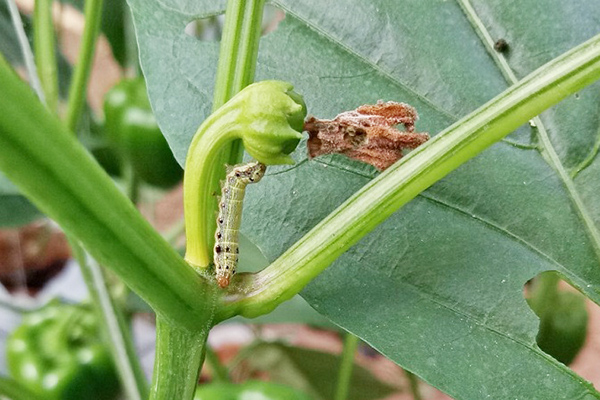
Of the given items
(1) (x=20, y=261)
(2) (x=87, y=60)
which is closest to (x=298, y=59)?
(2) (x=87, y=60)

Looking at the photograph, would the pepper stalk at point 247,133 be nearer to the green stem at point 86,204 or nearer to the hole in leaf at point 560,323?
the green stem at point 86,204

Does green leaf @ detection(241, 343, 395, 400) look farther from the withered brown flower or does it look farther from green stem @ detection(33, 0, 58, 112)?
the withered brown flower

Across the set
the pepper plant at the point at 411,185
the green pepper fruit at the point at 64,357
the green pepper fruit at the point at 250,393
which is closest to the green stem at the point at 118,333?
the green pepper fruit at the point at 250,393

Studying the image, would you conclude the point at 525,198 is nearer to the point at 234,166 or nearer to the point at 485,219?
the point at 485,219

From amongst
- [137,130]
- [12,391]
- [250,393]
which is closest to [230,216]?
[12,391]

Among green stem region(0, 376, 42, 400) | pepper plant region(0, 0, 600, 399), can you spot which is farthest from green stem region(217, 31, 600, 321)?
green stem region(0, 376, 42, 400)

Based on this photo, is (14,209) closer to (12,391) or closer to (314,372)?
(12,391)
